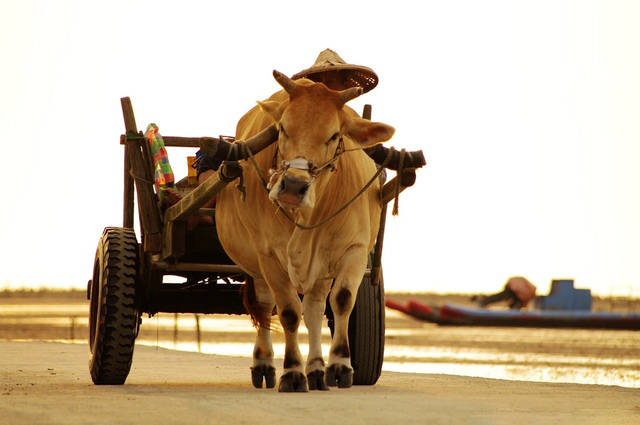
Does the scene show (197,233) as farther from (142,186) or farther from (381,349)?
(381,349)

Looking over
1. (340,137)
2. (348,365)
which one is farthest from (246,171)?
(348,365)

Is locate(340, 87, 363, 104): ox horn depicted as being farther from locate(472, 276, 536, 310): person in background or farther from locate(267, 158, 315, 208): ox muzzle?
locate(472, 276, 536, 310): person in background

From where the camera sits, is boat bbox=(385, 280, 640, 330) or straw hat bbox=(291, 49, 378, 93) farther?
boat bbox=(385, 280, 640, 330)

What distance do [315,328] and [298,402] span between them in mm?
1304

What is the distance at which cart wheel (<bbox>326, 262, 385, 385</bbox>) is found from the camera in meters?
11.2

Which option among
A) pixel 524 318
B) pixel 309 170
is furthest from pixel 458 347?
pixel 309 170

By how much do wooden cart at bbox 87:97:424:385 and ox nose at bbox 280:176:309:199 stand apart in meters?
1.13

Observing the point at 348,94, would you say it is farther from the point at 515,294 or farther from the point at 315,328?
the point at 515,294

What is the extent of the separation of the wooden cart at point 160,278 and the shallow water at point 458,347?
0.77 meters

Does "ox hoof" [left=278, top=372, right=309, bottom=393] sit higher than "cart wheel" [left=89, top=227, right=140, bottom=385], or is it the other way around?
"cart wheel" [left=89, top=227, right=140, bottom=385]

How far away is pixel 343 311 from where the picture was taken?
33.1 feet

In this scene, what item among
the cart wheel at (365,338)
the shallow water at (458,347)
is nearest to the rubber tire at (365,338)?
the cart wheel at (365,338)

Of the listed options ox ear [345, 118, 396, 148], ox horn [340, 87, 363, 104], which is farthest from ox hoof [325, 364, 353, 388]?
ox horn [340, 87, 363, 104]

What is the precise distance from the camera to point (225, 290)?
1184 cm
